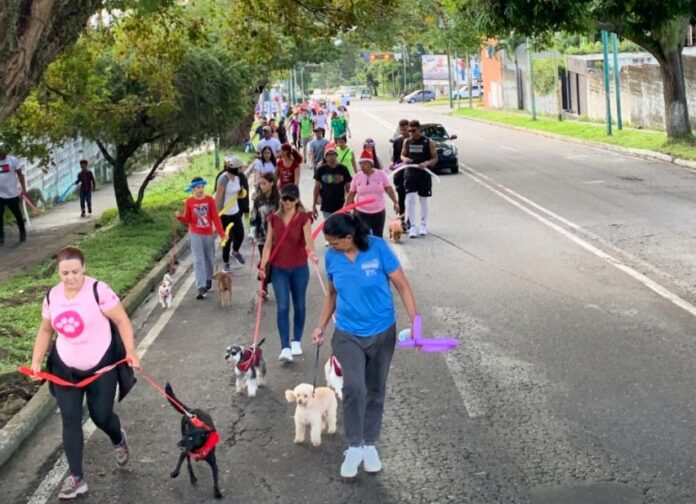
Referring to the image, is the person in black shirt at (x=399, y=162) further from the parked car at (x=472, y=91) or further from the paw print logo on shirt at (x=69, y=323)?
the parked car at (x=472, y=91)

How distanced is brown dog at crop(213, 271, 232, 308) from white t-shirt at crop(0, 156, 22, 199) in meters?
7.84

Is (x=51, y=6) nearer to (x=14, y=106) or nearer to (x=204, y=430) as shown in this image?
(x=14, y=106)

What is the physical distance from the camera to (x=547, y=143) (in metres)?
38.3

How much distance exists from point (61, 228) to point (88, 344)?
15904mm

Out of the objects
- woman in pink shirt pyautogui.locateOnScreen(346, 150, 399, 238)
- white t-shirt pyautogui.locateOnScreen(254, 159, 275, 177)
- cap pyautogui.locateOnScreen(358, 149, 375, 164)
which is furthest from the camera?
white t-shirt pyautogui.locateOnScreen(254, 159, 275, 177)

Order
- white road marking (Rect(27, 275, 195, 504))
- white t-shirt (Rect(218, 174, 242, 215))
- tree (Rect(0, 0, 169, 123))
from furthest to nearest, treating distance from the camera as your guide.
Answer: white t-shirt (Rect(218, 174, 242, 215)) < tree (Rect(0, 0, 169, 123)) < white road marking (Rect(27, 275, 195, 504))

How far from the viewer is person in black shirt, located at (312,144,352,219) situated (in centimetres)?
1306

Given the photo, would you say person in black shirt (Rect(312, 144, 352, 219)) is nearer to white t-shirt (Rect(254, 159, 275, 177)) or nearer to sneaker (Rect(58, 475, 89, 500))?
white t-shirt (Rect(254, 159, 275, 177))

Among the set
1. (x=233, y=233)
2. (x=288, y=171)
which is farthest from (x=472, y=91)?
(x=233, y=233)

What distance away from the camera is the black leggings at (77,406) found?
20.0 ft

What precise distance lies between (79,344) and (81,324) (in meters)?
0.13

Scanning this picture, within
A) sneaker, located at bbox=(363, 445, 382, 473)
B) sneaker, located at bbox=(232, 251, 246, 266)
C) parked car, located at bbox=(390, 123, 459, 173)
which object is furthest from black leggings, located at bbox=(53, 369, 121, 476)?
parked car, located at bbox=(390, 123, 459, 173)

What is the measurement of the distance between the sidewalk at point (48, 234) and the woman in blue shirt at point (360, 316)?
995 centimetres

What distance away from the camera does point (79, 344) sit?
600 cm
